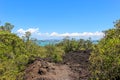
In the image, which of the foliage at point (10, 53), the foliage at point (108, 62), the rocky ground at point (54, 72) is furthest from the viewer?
the rocky ground at point (54, 72)

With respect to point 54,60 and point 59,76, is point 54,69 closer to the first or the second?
point 59,76

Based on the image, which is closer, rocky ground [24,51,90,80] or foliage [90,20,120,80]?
foliage [90,20,120,80]

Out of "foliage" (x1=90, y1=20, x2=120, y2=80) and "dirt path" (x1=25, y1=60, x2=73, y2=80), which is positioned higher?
"foliage" (x1=90, y1=20, x2=120, y2=80)

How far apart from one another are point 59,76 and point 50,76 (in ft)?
4.34

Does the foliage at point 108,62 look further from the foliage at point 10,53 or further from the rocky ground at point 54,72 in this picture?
the rocky ground at point 54,72

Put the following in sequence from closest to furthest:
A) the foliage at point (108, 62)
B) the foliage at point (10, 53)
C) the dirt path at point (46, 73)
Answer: the foliage at point (108, 62) < the foliage at point (10, 53) < the dirt path at point (46, 73)

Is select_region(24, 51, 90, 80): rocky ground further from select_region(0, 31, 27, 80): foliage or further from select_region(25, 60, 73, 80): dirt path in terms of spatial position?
select_region(0, 31, 27, 80): foliage

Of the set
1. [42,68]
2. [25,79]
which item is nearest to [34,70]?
[42,68]

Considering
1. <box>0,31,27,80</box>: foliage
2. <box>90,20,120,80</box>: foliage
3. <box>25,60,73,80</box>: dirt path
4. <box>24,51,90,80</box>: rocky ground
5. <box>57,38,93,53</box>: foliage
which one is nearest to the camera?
<box>90,20,120,80</box>: foliage

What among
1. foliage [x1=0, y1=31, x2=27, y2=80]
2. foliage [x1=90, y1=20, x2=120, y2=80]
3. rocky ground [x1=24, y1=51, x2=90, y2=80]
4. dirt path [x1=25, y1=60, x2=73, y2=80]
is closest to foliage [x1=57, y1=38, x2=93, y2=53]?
rocky ground [x1=24, y1=51, x2=90, y2=80]

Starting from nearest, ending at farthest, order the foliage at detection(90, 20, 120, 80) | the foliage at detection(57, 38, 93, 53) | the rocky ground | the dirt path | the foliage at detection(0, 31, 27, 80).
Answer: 1. the foliage at detection(90, 20, 120, 80)
2. the foliage at detection(0, 31, 27, 80)
3. the dirt path
4. the rocky ground
5. the foliage at detection(57, 38, 93, 53)

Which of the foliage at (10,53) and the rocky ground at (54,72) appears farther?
the rocky ground at (54,72)

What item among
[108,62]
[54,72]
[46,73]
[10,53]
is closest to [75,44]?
[54,72]

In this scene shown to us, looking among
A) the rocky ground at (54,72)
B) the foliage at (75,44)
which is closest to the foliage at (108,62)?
the rocky ground at (54,72)
